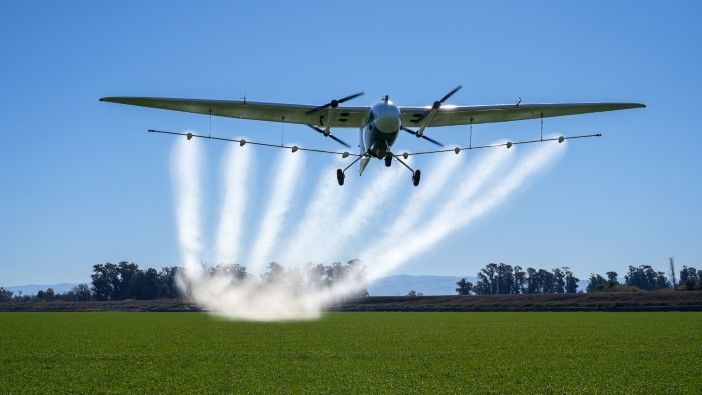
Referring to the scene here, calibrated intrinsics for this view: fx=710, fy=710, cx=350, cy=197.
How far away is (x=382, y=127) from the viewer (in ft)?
103

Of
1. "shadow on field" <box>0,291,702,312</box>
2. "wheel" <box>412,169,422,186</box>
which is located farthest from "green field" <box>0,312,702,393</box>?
"shadow on field" <box>0,291,702,312</box>

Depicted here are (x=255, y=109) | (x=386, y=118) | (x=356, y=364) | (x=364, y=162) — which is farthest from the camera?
(x=255, y=109)

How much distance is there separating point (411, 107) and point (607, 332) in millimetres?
20481

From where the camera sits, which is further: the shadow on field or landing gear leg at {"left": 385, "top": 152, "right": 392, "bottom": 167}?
the shadow on field

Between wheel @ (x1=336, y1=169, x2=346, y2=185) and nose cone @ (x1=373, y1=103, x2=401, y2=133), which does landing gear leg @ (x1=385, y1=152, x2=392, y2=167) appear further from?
wheel @ (x1=336, y1=169, x2=346, y2=185)

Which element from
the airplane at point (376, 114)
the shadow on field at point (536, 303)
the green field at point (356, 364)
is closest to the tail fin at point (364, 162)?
the airplane at point (376, 114)

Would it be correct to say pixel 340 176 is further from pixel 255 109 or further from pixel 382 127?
pixel 382 127

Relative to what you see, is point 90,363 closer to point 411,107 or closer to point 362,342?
point 362,342

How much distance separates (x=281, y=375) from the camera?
2286 centimetres

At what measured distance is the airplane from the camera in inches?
1268

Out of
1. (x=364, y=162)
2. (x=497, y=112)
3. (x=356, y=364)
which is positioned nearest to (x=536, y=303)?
(x=497, y=112)

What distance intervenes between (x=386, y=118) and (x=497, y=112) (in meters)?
11.0

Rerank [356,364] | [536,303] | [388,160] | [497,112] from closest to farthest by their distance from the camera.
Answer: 1. [356,364]
2. [388,160]
3. [497,112]
4. [536,303]

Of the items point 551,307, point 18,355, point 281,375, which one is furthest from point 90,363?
point 551,307
